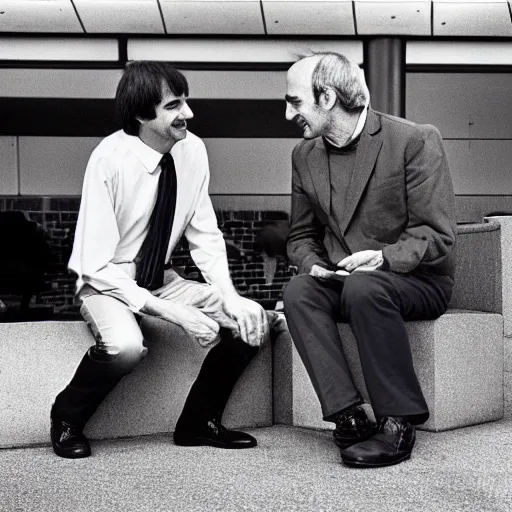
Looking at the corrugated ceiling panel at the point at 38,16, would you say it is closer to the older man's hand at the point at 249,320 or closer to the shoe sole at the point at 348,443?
the older man's hand at the point at 249,320

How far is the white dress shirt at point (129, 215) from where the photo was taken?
303 centimetres

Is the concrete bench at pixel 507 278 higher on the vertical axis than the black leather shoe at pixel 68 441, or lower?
higher

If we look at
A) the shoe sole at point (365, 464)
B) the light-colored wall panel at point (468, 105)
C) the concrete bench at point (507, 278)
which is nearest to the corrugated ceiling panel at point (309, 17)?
the light-colored wall panel at point (468, 105)

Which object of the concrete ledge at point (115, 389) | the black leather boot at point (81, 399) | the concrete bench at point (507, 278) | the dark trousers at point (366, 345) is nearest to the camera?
the dark trousers at point (366, 345)

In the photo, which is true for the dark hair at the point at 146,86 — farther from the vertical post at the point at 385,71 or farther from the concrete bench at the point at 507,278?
the vertical post at the point at 385,71

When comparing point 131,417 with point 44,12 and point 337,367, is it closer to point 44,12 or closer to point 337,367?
point 337,367

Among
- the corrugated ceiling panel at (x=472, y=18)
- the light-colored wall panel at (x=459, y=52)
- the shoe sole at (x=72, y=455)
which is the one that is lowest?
the shoe sole at (x=72, y=455)

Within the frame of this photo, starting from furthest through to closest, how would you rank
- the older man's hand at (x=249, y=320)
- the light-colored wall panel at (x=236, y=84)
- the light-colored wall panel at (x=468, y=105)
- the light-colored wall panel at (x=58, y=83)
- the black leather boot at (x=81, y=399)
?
the light-colored wall panel at (x=468, y=105)
the light-colored wall panel at (x=236, y=84)
the light-colored wall panel at (x=58, y=83)
the older man's hand at (x=249, y=320)
the black leather boot at (x=81, y=399)

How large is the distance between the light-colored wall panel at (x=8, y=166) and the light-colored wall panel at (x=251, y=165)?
136 centimetres

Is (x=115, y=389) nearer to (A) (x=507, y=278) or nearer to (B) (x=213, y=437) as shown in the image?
(B) (x=213, y=437)

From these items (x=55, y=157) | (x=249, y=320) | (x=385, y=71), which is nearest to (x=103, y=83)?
(x=55, y=157)

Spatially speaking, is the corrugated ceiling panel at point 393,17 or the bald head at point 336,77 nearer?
the bald head at point 336,77

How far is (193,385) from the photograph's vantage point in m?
3.22

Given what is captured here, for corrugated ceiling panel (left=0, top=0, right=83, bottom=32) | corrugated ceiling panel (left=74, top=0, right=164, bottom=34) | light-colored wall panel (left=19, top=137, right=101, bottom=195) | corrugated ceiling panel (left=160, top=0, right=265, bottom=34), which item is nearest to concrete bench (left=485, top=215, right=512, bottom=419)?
corrugated ceiling panel (left=160, top=0, right=265, bottom=34)
